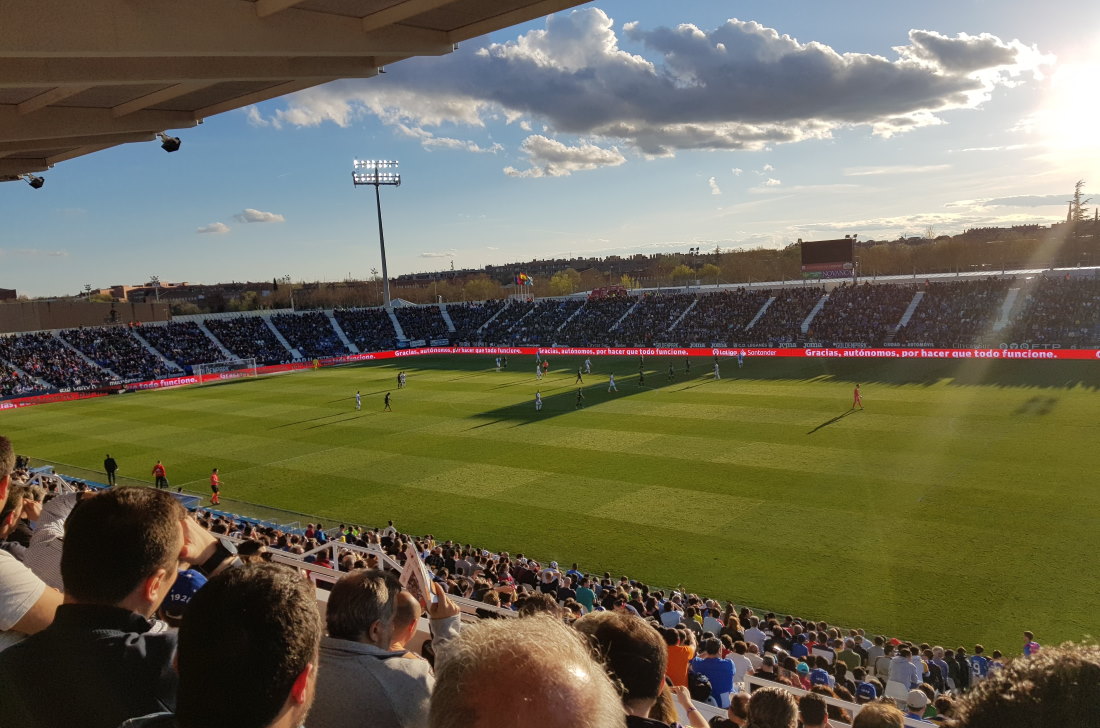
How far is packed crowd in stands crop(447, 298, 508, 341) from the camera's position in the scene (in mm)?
80037

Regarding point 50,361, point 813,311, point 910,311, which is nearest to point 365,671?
point 910,311

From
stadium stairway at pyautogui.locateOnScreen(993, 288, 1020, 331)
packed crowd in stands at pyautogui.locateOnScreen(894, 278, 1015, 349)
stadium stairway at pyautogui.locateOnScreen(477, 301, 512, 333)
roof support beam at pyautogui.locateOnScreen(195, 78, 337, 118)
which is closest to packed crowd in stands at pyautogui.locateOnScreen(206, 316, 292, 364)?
stadium stairway at pyautogui.locateOnScreen(477, 301, 512, 333)

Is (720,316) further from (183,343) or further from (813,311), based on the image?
(183,343)

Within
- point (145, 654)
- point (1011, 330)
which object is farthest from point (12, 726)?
point (1011, 330)

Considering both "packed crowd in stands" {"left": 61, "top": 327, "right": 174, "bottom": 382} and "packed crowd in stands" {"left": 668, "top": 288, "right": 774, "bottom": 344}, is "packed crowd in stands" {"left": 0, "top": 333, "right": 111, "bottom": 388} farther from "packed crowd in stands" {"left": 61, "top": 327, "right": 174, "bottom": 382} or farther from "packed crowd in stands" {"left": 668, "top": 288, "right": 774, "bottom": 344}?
"packed crowd in stands" {"left": 668, "top": 288, "right": 774, "bottom": 344}

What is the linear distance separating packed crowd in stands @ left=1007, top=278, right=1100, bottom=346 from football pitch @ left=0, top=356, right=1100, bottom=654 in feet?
22.0

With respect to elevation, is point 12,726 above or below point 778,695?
above

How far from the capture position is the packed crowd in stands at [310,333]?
73750 millimetres

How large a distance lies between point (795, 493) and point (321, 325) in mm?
67095

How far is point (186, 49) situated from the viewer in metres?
7.21

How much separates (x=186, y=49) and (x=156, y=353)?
6731 centimetres

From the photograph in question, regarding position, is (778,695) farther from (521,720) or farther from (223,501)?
(223,501)

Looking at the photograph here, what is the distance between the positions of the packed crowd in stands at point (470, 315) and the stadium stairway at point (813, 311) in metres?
34.5

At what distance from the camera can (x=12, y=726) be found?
2.60 m
